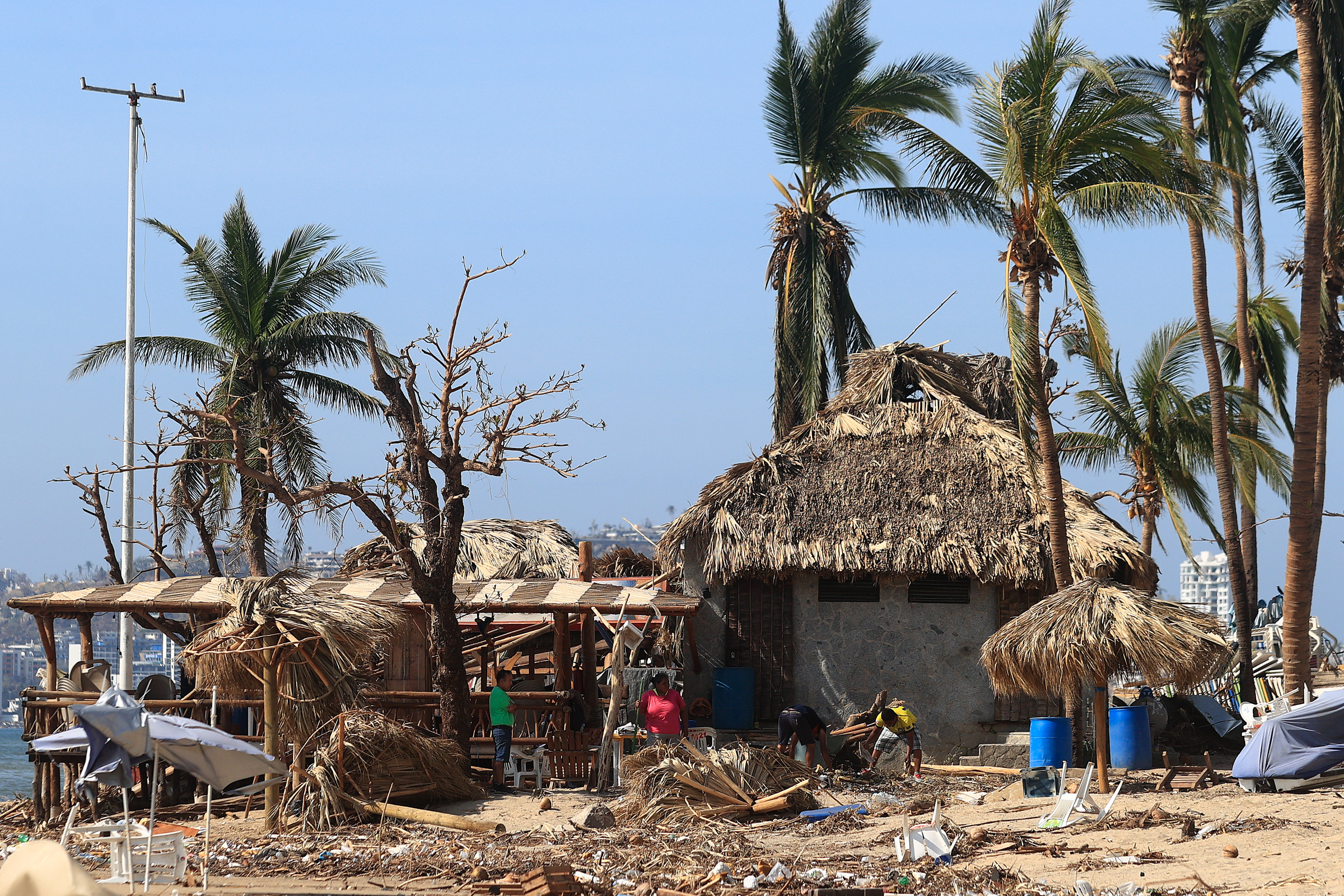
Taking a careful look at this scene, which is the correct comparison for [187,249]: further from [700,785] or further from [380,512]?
[700,785]

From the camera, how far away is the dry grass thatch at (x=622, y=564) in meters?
22.3

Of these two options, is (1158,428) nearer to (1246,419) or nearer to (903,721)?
(1246,419)

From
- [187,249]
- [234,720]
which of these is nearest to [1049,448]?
[234,720]

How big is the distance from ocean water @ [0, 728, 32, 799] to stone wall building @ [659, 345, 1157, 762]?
16.3 m

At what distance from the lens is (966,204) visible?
2298cm

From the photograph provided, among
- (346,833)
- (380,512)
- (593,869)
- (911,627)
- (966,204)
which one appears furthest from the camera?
(966,204)

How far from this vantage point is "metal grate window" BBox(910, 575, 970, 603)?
1703 cm

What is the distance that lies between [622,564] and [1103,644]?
1111 cm

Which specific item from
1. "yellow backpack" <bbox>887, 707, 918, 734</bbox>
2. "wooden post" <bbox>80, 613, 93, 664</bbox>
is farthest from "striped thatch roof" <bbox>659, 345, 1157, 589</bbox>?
"wooden post" <bbox>80, 613, 93, 664</bbox>

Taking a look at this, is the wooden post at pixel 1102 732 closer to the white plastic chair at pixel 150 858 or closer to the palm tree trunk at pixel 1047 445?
the palm tree trunk at pixel 1047 445

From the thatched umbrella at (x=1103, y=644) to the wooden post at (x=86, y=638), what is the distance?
33.9ft

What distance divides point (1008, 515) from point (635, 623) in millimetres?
5042

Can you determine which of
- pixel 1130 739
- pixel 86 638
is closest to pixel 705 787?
pixel 1130 739

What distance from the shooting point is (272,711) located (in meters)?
13.0
